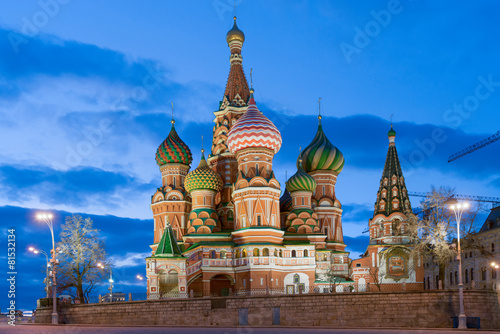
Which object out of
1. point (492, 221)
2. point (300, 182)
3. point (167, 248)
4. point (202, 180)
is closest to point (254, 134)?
point (202, 180)

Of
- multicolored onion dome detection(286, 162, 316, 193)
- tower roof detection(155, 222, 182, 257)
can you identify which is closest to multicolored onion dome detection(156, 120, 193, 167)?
Answer: multicolored onion dome detection(286, 162, 316, 193)

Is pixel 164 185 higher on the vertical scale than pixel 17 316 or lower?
higher

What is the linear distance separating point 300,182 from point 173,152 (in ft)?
43.3

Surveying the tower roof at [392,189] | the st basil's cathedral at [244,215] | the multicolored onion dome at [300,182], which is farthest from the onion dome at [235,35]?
the tower roof at [392,189]

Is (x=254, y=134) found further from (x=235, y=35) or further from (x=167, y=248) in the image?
(x=235, y=35)

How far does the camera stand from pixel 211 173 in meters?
55.8

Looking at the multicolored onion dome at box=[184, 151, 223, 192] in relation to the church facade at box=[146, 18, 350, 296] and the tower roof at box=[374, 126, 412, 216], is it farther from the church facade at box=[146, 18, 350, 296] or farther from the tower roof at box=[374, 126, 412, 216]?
the tower roof at box=[374, 126, 412, 216]

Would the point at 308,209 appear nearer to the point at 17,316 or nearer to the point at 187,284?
the point at 187,284

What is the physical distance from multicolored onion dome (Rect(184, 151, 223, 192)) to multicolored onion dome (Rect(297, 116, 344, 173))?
32.5 ft

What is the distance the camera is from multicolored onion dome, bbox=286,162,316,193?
55875 millimetres

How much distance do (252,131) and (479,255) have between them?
90.8ft

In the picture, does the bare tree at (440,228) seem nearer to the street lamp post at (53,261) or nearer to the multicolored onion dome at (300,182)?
the multicolored onion dome at (300,182)

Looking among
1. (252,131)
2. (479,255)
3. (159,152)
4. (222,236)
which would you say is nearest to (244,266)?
(222,236)

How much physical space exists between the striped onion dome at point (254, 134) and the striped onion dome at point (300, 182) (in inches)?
149
